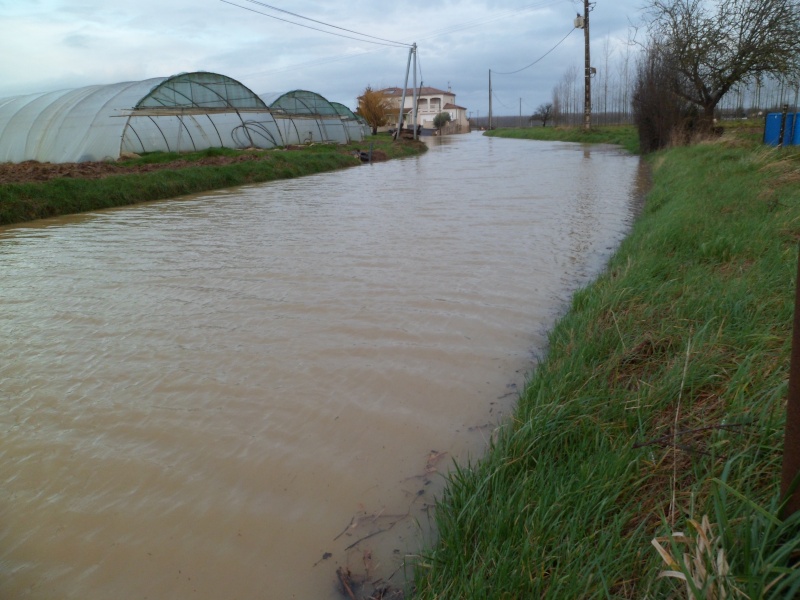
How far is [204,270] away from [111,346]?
2.35 metres

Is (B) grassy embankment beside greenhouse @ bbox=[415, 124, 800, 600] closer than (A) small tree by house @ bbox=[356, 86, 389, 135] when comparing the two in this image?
Yes

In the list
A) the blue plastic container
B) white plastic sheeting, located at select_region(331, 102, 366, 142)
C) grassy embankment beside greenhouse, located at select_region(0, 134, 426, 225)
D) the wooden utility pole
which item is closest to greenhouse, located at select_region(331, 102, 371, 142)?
white plastic sheeting, located at select_region(331, 102, 366, 142)

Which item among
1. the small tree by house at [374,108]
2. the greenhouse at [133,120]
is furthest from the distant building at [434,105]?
the greenhouse at [133,120]

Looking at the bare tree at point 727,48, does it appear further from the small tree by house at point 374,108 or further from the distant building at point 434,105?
the distant building at point 434,105

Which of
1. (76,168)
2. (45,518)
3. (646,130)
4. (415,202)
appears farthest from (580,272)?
(646,130)

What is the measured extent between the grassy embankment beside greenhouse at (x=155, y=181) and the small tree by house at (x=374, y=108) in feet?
101

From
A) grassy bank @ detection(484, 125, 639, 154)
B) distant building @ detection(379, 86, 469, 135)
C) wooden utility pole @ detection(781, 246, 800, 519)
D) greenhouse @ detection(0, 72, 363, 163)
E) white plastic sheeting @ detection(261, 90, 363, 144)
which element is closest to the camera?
wooden utility pole @ detection(781, 246, 800, 519)

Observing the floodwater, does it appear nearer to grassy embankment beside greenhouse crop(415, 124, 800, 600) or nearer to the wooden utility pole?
grassy embankment beside greenhouse crop(415, 124, 800, 600)

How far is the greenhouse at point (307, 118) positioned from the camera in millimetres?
29391

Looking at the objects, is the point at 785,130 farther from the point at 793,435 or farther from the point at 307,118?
the point at 307,118

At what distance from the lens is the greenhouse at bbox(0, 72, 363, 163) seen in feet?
65.9

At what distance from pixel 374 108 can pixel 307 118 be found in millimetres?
21919

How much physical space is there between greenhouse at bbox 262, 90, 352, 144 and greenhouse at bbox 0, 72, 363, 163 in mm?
2683

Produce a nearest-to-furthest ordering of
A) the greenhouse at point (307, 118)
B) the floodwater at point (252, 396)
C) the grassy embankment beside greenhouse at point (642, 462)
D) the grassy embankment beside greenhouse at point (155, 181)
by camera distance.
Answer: the grassy embankment beside greenhouse at point (642, 462)
the floodwater at point (252, 396)
the grassy embankment beside greenhouse at point (155, 181)
the greenhouse at point (307, 118)
